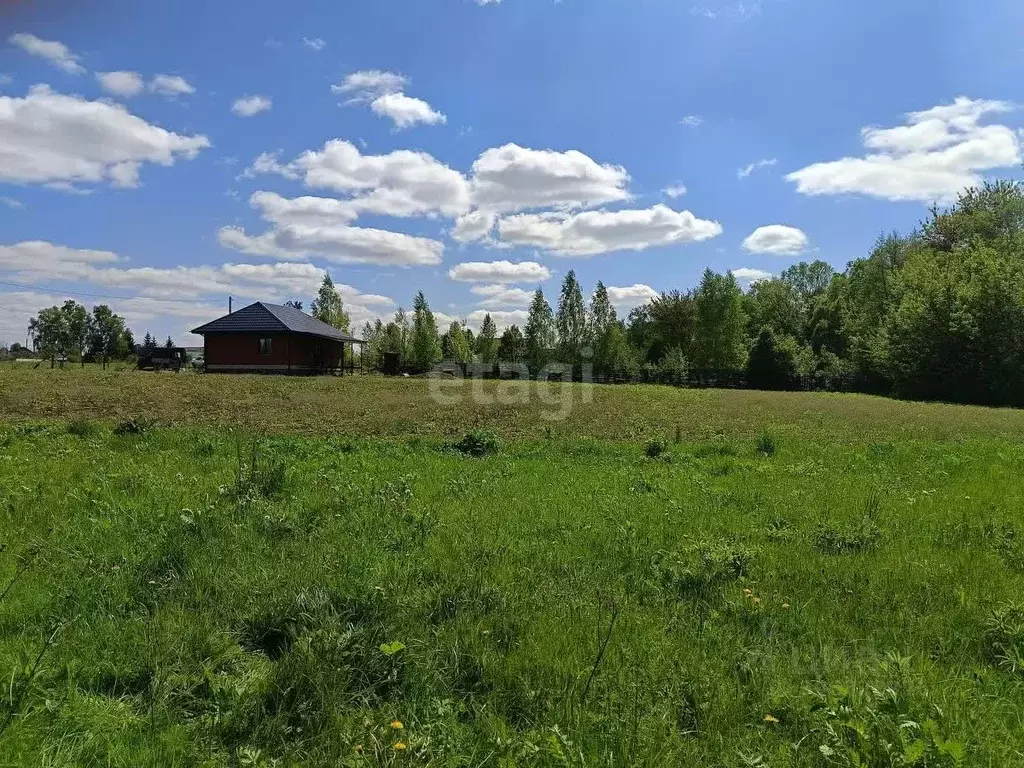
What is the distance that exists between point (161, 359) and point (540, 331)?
115ft

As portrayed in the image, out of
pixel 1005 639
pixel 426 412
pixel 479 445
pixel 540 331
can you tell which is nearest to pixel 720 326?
pixel 540 331

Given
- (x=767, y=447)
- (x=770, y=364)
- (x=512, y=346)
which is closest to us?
(x=767, y=447)

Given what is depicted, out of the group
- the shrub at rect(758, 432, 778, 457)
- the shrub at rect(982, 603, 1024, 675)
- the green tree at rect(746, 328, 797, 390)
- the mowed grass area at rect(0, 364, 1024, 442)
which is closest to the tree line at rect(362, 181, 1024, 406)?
the green tree at rect(746, 328, 797, 390)

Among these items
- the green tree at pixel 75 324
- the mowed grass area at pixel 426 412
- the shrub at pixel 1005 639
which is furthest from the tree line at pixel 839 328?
the green tree at pixel 75 324

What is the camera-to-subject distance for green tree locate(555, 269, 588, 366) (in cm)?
6206

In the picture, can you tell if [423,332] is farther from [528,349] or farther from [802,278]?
[802,278]

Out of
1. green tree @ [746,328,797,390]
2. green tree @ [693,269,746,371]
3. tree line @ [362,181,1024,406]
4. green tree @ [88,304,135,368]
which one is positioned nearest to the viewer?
tree line @ [362,181,1024,406]

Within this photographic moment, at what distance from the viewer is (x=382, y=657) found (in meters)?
3.23

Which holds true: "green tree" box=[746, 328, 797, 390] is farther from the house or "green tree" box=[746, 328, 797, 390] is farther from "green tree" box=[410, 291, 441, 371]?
the house

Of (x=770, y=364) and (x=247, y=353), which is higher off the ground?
(x=247, y=353)

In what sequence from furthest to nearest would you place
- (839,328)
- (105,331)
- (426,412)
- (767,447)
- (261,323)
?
1. (105,331)
2. (839,328)
3. (261,323)
4. (426,412)
5. (767,447)

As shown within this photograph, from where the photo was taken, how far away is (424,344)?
5997 centimetres

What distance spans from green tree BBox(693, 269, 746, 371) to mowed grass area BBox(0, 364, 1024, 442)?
3560 cm

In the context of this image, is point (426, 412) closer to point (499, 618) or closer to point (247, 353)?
point (499, 618)
